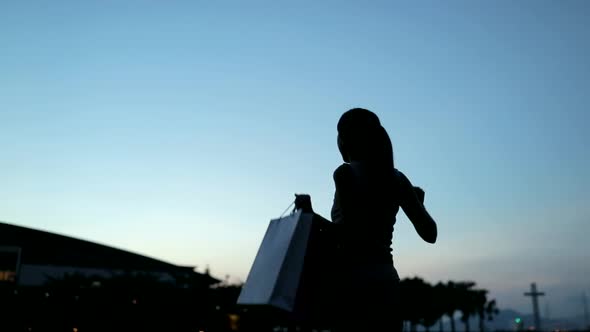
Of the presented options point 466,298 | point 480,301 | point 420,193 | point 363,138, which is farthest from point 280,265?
point 480,301

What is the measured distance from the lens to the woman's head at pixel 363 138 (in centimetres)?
237

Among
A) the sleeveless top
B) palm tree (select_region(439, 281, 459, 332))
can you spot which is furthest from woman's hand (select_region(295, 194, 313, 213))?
palm tree (select_region(439, 281, 459, 332))

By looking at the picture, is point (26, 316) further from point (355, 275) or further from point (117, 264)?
point (117, 264)

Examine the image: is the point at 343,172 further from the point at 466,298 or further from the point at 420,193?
the point at 466,298

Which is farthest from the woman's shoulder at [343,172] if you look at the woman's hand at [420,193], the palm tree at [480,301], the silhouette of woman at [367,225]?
the palm tree at [480,301]

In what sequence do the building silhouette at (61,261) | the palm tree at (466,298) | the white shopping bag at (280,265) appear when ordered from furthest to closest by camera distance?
the palm tree at (466,298) → the building silhouette at (61,261) → the white shopping bag at (280,265)

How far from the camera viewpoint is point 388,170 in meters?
→ 2.35

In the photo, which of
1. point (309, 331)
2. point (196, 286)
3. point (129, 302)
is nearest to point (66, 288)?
point (129, 302)

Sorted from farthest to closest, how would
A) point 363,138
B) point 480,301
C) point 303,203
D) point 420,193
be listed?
point 480,301, point 420,193, point 363,138, point 303,203

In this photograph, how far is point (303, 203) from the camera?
2.21 meters

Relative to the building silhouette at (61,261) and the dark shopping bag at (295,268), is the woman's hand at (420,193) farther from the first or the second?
the building silhouette at (61,261)

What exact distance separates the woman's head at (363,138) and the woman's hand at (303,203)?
34 centimetres

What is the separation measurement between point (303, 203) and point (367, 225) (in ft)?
1.00

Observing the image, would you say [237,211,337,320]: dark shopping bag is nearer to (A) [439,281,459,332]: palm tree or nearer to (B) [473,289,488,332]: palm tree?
(A) [439,281,459,332]: palm tree
